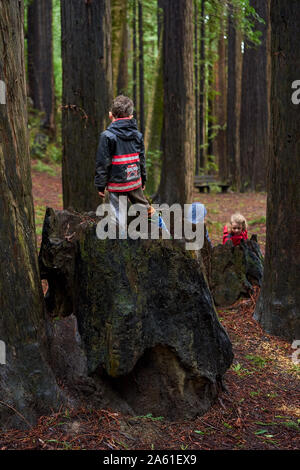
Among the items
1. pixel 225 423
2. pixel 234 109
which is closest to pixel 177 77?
pixel 225 423

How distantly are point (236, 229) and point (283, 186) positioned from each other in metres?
1.64

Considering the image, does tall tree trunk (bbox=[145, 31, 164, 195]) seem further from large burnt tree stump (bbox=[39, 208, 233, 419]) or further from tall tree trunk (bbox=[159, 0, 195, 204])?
large burnt tree stump (bbox=[39, 208, 233, 419])

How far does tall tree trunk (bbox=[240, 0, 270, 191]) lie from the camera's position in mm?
17938

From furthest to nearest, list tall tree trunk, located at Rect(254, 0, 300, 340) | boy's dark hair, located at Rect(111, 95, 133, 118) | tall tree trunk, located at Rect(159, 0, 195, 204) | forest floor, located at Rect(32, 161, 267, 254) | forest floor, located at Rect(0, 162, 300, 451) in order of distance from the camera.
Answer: forest floor, located at Rect(32, 161, 267, 254) → tall tree trunk, located at Rect(159, 0, 195, 204) → boy's dark hair, located at Rect(111, 95, 133, 118) → tall tree trunk, located at Rect(254, 0, 300, 340) → forest floor, located at Rect(0, 162, 300, 451)

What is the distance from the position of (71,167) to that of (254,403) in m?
3.68

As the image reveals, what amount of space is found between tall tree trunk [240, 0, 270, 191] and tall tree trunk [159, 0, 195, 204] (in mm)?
9131

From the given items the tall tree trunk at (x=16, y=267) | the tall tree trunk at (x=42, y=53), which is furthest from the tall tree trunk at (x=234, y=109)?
the tall tree trunk at (x=16, y=267)

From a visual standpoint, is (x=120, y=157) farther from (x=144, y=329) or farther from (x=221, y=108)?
(x=221, y=108)

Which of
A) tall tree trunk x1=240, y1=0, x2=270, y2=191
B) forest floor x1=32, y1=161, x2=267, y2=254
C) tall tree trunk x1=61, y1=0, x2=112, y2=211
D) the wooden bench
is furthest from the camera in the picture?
the wooden bench

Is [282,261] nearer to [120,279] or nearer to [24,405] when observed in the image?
[120,279]

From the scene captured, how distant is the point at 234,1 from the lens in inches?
310

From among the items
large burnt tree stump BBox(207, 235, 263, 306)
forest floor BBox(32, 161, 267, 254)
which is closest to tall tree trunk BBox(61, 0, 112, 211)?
large burnt tree stump BBox(207, 235, 263, 306)

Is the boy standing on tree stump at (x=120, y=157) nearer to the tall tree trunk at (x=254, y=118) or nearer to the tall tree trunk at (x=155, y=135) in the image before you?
the tall tree trunk at (x=155, y=135)
